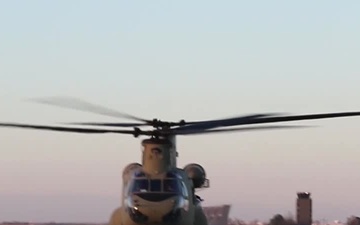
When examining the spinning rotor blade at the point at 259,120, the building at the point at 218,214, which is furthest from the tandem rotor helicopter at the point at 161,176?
the building at the point at 218,214

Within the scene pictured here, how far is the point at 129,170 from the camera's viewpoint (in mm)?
37531

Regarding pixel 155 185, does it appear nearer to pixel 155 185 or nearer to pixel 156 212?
pixel 155 185

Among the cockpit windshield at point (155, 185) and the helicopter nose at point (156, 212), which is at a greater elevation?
the cockpit windshield at point (155, 185)

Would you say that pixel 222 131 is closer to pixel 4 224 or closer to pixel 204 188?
pixel 204 188

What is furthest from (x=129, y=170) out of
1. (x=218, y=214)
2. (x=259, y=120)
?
(x=218, y=214)

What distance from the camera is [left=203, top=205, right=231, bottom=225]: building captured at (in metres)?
51.6

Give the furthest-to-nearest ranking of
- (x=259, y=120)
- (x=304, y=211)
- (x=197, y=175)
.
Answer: (x=304, y=211)
(x=197, y=175)
(x=259, y=120)

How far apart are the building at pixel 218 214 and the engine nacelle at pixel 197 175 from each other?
12158mm

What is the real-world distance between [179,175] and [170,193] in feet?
3.59

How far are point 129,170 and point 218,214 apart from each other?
49.2ft

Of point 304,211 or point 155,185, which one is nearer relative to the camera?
point 155,185

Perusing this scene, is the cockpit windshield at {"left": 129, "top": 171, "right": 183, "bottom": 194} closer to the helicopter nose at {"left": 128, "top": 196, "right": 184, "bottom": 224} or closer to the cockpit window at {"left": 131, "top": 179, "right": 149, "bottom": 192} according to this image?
the cockpit window at {"left": 131, "top": 179, "right": 149, "bottom": 192}

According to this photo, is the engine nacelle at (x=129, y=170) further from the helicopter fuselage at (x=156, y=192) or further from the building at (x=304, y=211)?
the building at (x=304, y=211)

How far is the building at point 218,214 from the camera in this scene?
51562 millimetres
